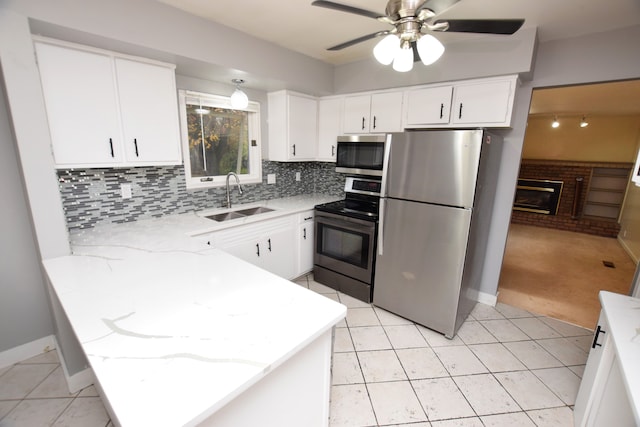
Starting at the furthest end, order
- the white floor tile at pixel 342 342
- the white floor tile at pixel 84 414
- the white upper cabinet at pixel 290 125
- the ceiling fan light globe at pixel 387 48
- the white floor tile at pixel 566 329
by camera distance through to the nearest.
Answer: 1. the white upper cabinet at pixel 290 125
2. the white floor tile at pixel 566 329
3. the white floor tile at pixel 342 342
4. the white floor tile at pixel 84 414
5. the ceiling fan light globe at pixel 387 48

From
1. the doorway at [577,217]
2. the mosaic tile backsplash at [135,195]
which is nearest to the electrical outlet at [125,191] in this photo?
the mosaic tile backsplash at [135,195]

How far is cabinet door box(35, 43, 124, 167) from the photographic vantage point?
161cm

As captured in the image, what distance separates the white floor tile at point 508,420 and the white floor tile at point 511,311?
1.18 metres

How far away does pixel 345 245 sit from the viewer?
9.39 feet

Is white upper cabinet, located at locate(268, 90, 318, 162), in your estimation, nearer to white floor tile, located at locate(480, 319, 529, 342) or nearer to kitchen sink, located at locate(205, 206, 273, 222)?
kitchen sink, located at locate(205, 206, 273, 222)

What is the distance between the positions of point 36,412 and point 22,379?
0.40 metres

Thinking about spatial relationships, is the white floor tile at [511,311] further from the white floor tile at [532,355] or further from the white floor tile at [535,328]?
the white floor tile at [532,355]

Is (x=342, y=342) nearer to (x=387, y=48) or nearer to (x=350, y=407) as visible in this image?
(x=350, y=407)

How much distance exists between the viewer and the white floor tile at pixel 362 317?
2518 mm

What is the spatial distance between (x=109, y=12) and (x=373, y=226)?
233 cm

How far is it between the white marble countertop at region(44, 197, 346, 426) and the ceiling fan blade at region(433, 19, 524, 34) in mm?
1442

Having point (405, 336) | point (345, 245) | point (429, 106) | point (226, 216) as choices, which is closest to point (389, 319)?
point (405, 336)

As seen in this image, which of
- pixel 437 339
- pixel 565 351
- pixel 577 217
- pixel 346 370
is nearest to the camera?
pixel 346 370

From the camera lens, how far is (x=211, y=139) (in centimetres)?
285
